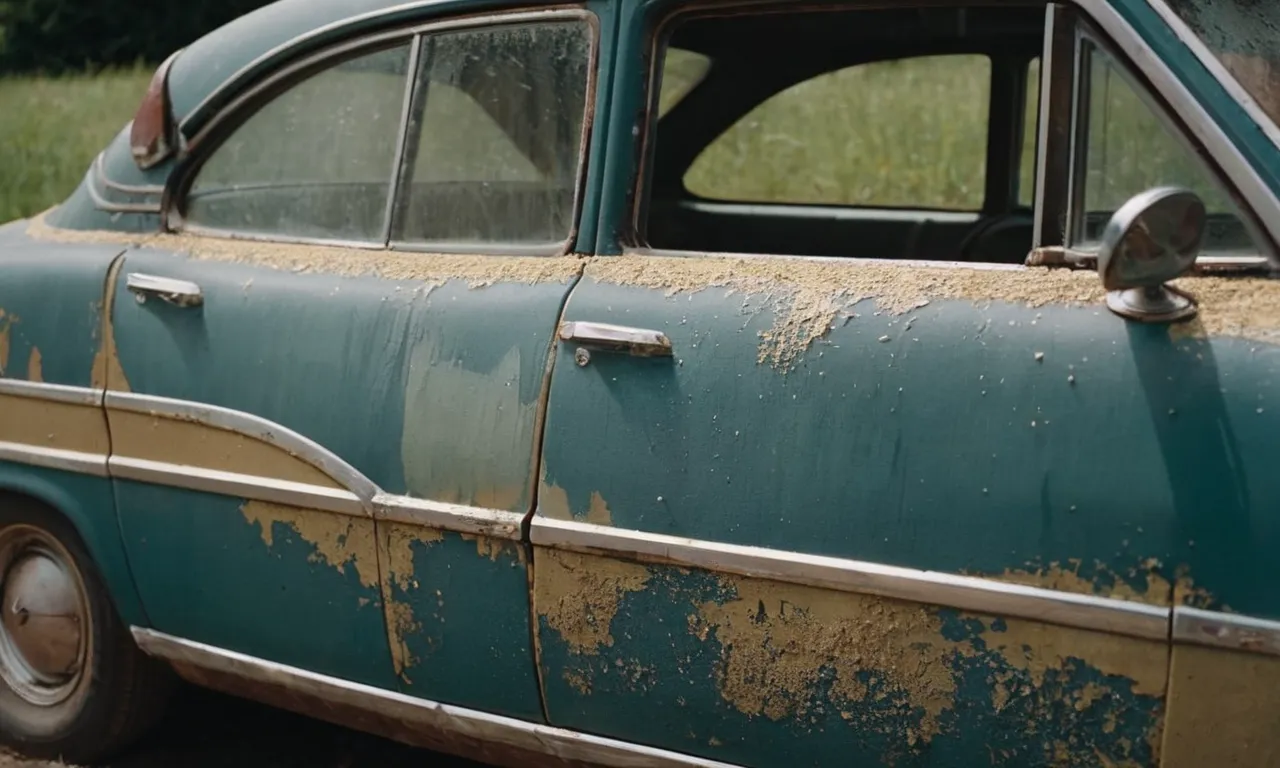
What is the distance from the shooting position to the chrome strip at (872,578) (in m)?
2.06

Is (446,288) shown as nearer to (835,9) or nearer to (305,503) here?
(305,503)

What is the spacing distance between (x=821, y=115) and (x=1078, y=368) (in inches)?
378

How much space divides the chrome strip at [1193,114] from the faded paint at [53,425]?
2.36 metres

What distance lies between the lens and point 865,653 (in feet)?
7.46

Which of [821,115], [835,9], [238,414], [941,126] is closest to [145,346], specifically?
[238,414]

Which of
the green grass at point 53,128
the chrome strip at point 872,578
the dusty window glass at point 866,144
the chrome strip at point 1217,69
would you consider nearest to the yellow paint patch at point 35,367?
the chrome strip at point 872,578

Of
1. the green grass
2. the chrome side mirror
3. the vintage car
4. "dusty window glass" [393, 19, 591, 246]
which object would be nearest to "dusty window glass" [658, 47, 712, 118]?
the vintage car

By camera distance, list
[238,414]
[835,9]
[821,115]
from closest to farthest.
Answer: [835,9] < [238,414] < [821,115]

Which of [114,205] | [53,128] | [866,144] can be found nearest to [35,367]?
[114,205]

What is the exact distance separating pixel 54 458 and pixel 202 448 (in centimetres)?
52

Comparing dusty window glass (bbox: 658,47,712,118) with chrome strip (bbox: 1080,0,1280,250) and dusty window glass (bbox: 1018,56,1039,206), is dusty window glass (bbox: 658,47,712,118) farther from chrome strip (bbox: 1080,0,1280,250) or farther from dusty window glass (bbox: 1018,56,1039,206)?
chrome strip (bbox: 1080,0,1280,250)

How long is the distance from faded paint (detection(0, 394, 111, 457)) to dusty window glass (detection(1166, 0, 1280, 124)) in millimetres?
2485

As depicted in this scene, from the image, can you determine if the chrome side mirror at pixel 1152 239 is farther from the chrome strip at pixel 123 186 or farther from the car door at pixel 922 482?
the chrome strip at pixel 123 186

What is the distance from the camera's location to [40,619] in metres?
3.55
